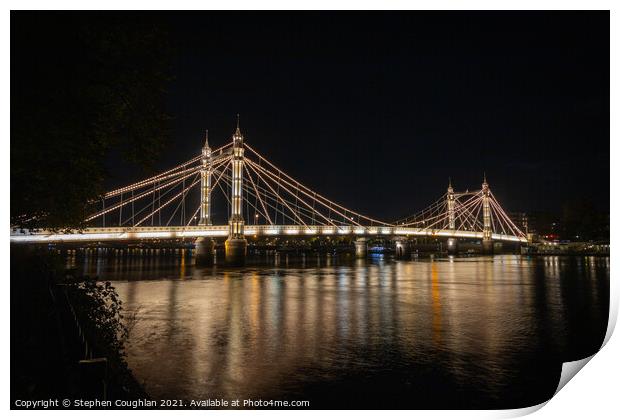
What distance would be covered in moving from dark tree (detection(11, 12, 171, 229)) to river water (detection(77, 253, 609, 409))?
3.95 meters

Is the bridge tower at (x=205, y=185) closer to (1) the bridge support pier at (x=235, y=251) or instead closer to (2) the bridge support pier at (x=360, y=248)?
(1) the bridge support pier at (x=235, y=251)

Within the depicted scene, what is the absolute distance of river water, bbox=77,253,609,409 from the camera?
851 centimetres

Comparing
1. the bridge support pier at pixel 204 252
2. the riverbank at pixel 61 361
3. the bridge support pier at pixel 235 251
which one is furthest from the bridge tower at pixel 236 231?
the riverbank at pixel 61 361

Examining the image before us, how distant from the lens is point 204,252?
156ft

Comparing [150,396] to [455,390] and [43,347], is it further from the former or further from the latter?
[455,390]

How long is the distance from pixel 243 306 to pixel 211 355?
8561 millimetres

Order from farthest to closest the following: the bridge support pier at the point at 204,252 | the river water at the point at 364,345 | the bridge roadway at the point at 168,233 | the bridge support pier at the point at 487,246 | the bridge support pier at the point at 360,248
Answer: the bridge support pier at the point at 487,246 < the bridge support pier at the point at 360,248 < the bridge support pier at the point at 204,252 < the bridge roadway at the point at 168,233 < the river water at the point at 364,345

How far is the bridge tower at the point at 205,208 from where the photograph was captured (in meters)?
47.5

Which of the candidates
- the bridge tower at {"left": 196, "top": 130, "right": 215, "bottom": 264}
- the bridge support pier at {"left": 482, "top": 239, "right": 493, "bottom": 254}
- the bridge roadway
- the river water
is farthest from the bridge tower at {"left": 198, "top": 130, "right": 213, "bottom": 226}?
the bridge support pier at {"left": 482, "top": 239, "right": 493, "bottom": 254}

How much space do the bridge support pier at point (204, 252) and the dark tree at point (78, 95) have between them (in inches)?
1574

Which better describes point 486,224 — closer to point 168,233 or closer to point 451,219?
point 451,219

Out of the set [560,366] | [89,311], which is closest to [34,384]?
[89,311]

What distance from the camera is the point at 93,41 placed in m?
6.23
